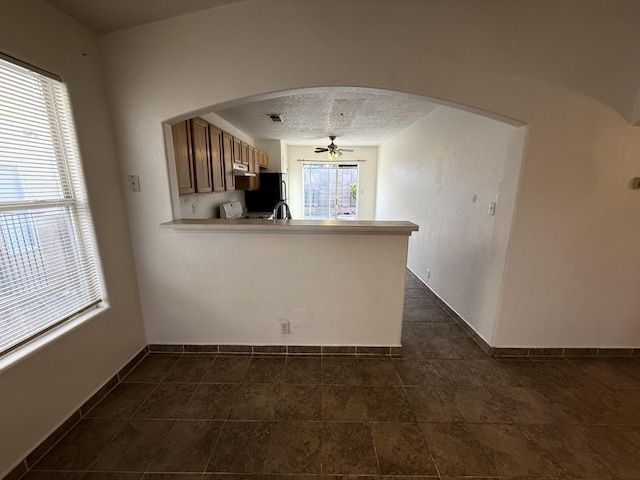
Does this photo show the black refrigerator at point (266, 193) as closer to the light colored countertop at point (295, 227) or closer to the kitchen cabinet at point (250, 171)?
the kitchen cabinet at point (250, 171)

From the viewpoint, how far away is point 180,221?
1972mm

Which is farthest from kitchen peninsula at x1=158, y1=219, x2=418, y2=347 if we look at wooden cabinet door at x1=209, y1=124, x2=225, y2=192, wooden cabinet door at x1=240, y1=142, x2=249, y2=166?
wooden cabinet door at x1=240, y1=142, x2=249, y2=166

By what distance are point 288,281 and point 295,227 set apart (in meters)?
0.48

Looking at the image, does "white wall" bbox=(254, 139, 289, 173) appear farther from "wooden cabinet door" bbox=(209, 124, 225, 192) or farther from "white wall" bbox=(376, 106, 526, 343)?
"white wall" bbox=(376, 106, 526, 343)

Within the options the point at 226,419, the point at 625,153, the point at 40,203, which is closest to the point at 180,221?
the point at 40,203

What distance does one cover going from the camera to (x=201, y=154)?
268cm

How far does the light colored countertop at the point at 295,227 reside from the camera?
1.89 metres

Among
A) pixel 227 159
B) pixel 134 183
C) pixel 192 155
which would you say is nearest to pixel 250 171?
pixel 227 159

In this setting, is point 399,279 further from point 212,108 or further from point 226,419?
point 212,108

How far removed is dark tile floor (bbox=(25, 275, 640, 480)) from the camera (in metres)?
1.33

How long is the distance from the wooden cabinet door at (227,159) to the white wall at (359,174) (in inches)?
135

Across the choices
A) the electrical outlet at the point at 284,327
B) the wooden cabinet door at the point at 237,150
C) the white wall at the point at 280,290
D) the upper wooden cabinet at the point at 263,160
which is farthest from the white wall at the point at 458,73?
the upper wooden cabinet at the point at 263,160

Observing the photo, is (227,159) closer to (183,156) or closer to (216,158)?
(216,158)

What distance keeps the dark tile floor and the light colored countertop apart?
1104mm
